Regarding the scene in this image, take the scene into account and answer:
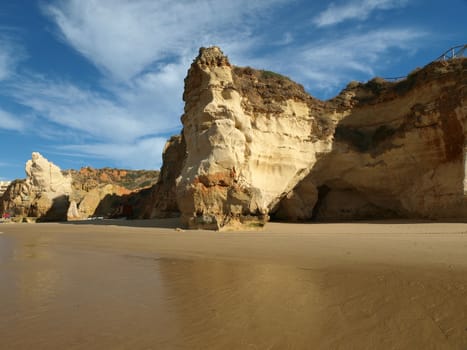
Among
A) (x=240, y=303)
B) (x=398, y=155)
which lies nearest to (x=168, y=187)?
(x=398, y=155)

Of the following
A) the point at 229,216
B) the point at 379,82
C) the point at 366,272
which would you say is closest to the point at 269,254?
the point at 366,272

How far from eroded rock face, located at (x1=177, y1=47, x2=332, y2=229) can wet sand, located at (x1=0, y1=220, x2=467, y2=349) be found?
22.0ft

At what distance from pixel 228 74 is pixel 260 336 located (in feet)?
38.9

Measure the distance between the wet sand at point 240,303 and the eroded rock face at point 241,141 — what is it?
672cm

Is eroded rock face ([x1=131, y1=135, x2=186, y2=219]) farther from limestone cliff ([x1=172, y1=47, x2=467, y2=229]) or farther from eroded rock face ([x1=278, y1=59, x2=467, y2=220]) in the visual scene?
eroded rock face ([x1=278, y1=59, x2=467, y2=220])

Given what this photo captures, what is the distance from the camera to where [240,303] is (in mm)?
2303

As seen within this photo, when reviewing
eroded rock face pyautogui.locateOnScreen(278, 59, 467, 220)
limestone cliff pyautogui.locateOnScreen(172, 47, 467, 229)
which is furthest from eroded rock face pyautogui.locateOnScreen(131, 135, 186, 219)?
eroded rock face pyautogui.locateOnScreen(278, 59, 467, 220)

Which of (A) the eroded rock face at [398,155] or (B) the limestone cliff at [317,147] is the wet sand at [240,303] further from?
(A) the eroded rock face at [398,155]

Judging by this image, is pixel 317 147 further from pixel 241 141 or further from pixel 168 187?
pixel 168 187

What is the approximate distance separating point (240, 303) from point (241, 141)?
9769 mm

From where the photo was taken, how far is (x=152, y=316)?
204 centimetres

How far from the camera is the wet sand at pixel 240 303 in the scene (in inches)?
65.9

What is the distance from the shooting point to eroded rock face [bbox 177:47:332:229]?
10828 mm

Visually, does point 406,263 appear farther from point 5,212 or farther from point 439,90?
point 5,212
